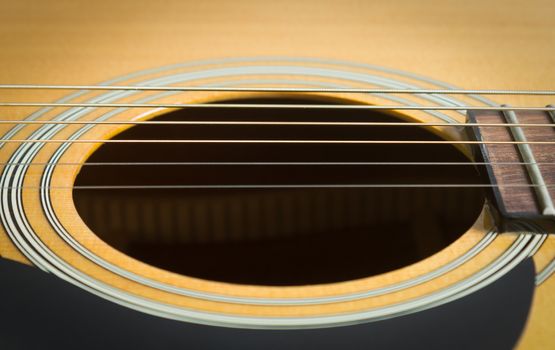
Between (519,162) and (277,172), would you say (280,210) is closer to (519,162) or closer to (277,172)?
(277,172)

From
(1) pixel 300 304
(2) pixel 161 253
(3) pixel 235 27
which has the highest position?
(3) pixel 235 27

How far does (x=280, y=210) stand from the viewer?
923 mm

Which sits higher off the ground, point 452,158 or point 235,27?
point 235,27

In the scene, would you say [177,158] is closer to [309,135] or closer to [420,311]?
[309,135]

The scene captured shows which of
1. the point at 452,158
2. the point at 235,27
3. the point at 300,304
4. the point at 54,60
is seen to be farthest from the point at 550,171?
the point at 54,60

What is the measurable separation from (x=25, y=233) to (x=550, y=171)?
0.48 meters

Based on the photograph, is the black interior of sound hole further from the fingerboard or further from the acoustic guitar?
the fingerboard

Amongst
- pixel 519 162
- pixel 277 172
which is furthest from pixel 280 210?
pixel 519 162

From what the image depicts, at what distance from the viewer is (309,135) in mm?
871

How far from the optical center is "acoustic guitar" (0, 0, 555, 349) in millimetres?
535

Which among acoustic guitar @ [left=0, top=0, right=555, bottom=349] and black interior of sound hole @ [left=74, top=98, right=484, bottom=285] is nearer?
acoustic guitar @ [left=0, top=0, right=555, bottom=349]

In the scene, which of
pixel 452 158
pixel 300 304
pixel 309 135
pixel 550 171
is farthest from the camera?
pixel 309 135

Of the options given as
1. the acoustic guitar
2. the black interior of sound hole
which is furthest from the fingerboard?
the black interior of sound hole

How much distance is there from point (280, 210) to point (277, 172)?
0.06m
